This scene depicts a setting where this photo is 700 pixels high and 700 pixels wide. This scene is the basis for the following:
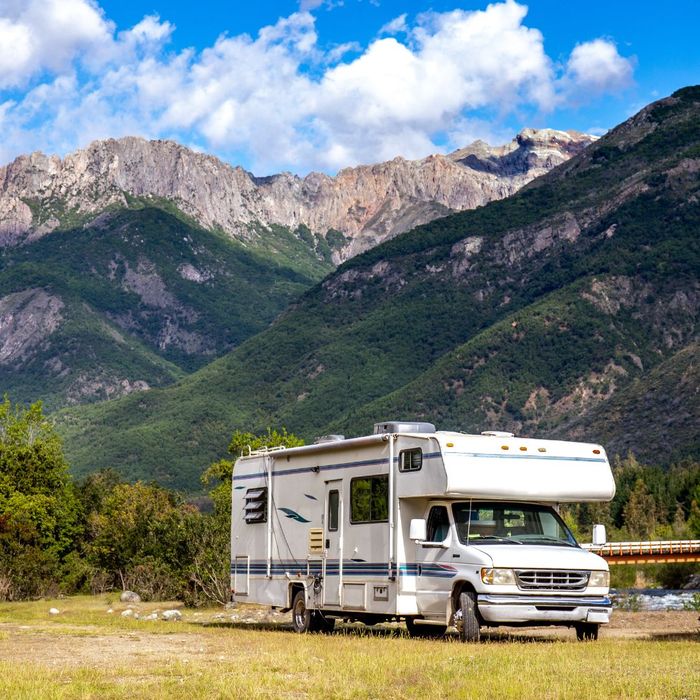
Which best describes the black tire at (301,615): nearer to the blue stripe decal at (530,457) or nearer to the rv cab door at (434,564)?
the rv cab door at (434,564)

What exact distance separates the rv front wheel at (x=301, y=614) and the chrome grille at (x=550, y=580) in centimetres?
573

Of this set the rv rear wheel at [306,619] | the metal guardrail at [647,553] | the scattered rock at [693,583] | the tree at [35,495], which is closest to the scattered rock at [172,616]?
the rv rear wheel at [306,619]

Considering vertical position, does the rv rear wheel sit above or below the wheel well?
below

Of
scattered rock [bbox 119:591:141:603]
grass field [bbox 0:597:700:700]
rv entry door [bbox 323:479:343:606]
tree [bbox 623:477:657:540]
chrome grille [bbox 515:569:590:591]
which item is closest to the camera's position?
grass field [bbox 0:597:700:700]

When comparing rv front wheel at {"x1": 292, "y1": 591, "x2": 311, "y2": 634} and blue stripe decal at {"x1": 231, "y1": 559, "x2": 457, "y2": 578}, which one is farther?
rv front wheel at {"x1": 292, "y1": 591, "x2": 311, "y2": 634}

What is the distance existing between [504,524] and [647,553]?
147 feet

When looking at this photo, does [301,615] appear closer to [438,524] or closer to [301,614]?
[301,614]

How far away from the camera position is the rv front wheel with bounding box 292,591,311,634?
26006mm

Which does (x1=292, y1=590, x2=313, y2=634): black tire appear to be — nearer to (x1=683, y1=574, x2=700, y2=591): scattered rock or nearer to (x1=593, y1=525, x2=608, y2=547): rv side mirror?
(x1=593, y1=525, x2=608, y2=547): rv side mirror

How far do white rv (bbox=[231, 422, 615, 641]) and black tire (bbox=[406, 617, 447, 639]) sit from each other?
0.06 meters

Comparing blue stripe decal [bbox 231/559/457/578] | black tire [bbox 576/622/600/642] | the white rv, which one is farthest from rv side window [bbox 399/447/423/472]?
black tire [bbox 576/622/600/642]

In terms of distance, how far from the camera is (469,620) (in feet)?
72.1

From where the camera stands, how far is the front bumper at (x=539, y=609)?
21734 mm

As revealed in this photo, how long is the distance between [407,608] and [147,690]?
795 cm
